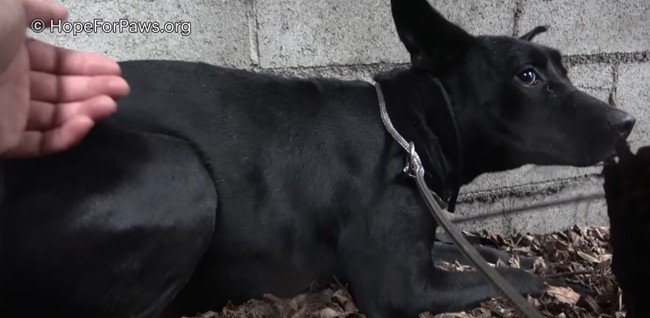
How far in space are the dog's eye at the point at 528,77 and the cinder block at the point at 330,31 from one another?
0.59 metres

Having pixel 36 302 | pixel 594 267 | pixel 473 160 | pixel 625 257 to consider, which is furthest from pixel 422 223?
pixel 36 302

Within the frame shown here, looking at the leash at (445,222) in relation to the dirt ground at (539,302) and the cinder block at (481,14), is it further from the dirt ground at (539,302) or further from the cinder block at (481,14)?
the cinder block at (481,14)

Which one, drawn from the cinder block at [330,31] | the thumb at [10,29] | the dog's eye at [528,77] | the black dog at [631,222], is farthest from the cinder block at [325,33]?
the black dog at [631,222]

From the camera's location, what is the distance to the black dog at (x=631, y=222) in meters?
1.30

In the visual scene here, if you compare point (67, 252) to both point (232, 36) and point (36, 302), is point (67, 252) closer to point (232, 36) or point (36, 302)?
point (36, 302)

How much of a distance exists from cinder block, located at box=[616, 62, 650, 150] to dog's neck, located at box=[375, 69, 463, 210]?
1.31 m

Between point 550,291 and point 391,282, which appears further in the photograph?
point 550,291

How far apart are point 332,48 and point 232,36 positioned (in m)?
0.37

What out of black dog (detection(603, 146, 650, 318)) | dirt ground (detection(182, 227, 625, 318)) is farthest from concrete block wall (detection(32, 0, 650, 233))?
black dog (detection(603, 146, 650, 318))

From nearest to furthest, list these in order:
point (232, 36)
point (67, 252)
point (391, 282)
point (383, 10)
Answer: point (67, 252), point (391, 282), point (232, 36), point (383, 10)

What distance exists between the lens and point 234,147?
1.70m

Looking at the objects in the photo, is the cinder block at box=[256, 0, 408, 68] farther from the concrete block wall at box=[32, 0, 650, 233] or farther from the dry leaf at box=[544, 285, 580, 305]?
the dry leaf at box=[544, 285, 580, 305]

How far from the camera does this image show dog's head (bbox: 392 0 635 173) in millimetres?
1872

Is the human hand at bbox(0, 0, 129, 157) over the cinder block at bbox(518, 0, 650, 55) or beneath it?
beneath
